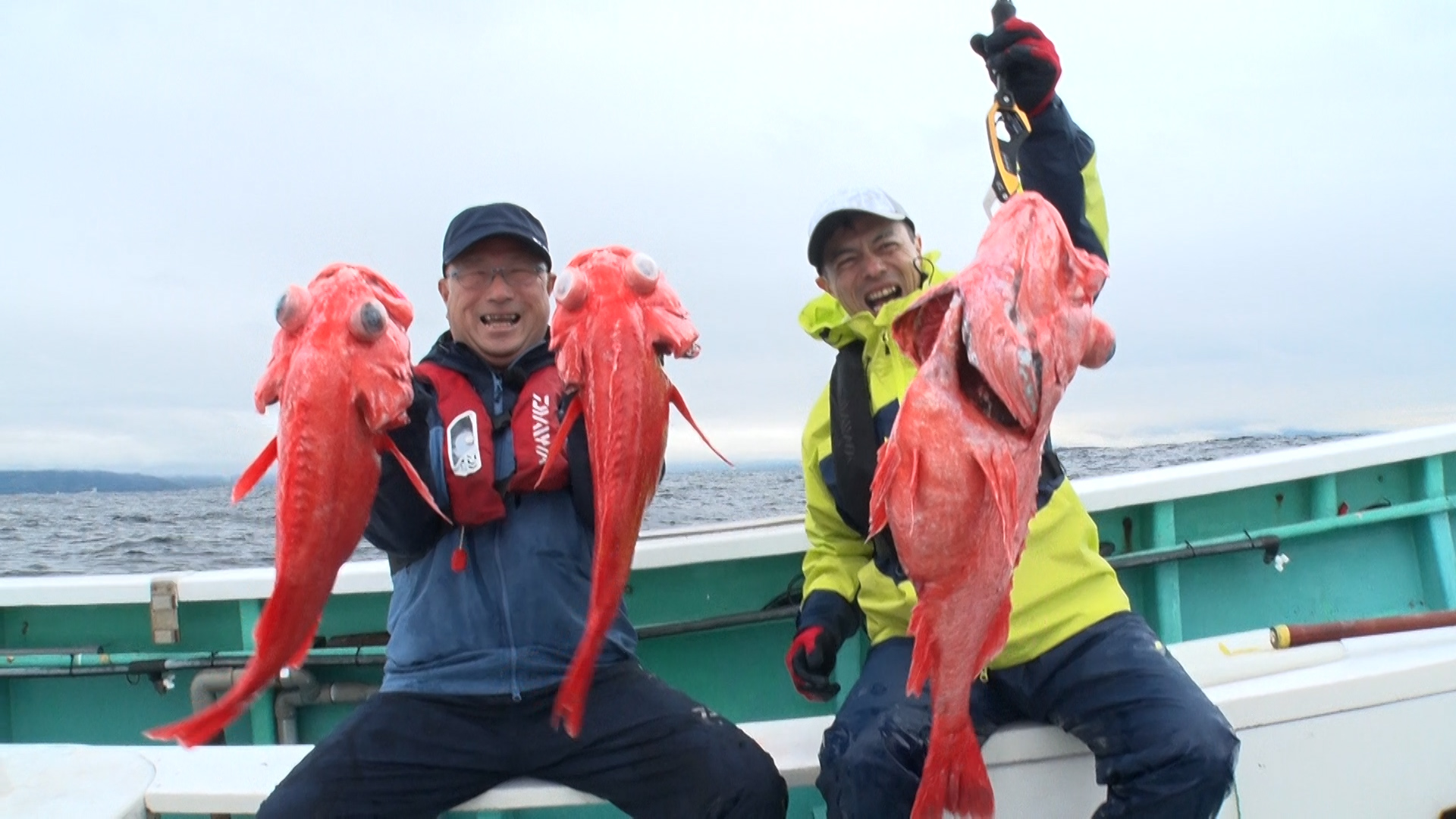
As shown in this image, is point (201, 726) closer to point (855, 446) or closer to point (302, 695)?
point (855, 446)

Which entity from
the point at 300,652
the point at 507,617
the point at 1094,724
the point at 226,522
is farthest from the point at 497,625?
the point at 226,522

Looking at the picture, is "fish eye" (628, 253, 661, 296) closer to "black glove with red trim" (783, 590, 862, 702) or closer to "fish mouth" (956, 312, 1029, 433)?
"fish mouth" (956, 312, 1029, 433)

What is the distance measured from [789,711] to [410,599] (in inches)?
87.6

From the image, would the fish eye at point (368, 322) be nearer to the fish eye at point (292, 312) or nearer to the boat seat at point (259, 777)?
the fish eye at point (292, 312)

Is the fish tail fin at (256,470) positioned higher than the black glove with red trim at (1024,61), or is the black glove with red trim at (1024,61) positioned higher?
the black glove with red trim at (1024,61)

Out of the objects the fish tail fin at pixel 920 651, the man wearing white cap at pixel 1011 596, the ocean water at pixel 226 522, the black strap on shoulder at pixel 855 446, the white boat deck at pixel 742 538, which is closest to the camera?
the fish tail fin at pixel 920 651

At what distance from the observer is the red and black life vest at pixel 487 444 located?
2998 mm

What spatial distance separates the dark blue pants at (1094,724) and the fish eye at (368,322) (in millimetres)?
1772

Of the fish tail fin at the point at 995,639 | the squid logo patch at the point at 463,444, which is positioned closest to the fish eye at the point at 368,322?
the squid logo patch at the point at 463,444

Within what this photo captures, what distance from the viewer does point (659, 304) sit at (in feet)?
7.73

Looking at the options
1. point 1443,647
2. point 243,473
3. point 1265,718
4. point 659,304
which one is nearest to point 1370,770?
point 1265,718

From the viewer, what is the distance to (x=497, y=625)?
9.80 feet

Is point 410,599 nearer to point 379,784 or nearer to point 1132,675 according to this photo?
point 379,784

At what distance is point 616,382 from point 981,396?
0.89 m
